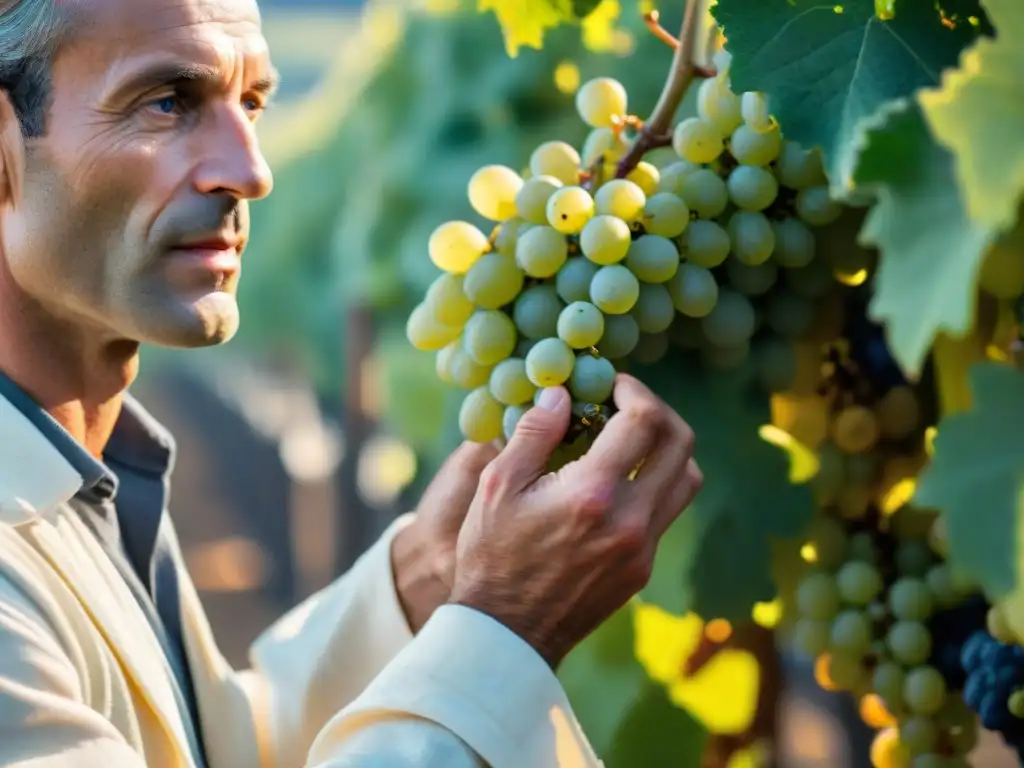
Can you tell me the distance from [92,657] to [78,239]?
0.93ft

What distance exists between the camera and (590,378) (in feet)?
2.61

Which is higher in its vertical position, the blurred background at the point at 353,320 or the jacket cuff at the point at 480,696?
the jacket cuff at the point at 480,696

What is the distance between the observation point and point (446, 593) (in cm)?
109

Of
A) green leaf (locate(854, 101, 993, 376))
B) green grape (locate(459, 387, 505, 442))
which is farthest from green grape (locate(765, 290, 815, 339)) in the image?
green leaf (locate(854, 101, 993, 376))

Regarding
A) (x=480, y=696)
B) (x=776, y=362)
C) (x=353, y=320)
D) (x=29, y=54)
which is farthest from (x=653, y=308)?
(x=353, y=320)

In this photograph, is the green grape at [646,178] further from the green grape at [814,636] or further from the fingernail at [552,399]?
the green grape at [814,636]

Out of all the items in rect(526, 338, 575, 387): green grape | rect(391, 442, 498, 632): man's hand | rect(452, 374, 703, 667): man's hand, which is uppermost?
rect(526, 338, 575, 387): green grape

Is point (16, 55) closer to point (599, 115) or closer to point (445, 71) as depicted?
point (599, 115)

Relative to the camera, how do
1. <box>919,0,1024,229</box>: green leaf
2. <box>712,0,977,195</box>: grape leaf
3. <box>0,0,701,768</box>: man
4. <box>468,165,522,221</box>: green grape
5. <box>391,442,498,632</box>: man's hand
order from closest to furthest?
<box>919,0,1024,229</box>: green leaf, <box>712,0,977,195</box>: grape leaf, <box>0,0,701,768</box>: man, <box>468,165,522,221</box>: green grape, <box>391,442,498,632</box>: man's hand

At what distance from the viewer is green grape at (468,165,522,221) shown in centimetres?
88

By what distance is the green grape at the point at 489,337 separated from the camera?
2.71 feet

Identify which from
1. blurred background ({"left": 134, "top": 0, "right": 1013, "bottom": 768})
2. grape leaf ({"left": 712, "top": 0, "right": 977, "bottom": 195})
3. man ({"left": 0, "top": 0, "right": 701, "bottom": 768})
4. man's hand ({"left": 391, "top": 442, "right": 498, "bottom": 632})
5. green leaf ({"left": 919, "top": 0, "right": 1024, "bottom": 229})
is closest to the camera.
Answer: green leaf ({"left": 919, "top": 0, "right": 1024, "bottom": 229})

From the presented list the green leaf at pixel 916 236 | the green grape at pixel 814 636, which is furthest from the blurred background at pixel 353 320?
the green leaf at pixel 916 236

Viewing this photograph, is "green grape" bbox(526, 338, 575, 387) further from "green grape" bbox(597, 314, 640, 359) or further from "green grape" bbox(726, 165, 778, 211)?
"green grape" bbox(726, 165, 778, 211)
